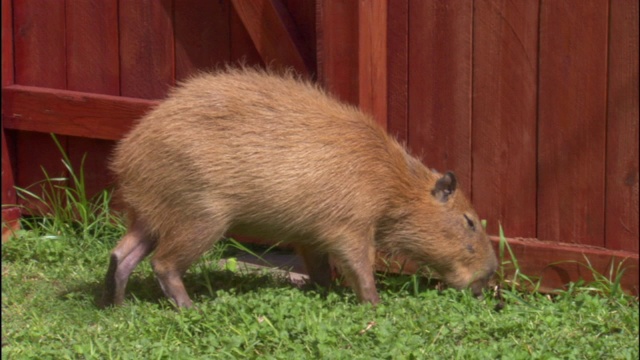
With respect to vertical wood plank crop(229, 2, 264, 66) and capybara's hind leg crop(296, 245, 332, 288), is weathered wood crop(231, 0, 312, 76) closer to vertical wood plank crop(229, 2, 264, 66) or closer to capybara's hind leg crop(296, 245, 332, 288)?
vertical wood plank crop(229, 2, 264, 66)

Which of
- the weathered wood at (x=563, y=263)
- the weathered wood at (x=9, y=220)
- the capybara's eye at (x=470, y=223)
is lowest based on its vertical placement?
the weathered wood at (x=9, y=220)

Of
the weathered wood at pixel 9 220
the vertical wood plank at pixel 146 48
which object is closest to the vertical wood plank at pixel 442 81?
the vertical wood plank at pixel 146 48

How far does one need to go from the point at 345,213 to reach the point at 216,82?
0.91 m

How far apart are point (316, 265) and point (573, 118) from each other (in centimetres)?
153

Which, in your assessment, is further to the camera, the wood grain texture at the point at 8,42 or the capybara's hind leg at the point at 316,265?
the wood grain texture at the point at 8,42

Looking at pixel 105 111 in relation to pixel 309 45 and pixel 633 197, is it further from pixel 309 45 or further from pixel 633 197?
pixel 633 197

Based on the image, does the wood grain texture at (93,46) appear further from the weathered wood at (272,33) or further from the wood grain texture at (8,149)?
the weathered wood at (272,33)

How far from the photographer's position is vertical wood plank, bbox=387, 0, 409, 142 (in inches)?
187

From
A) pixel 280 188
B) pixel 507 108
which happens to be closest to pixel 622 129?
pixel 507 108

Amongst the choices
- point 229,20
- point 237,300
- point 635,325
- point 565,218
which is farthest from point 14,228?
point 635,325

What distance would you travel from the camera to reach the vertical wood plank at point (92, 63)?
19.0ft

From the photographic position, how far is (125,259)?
4.54 m

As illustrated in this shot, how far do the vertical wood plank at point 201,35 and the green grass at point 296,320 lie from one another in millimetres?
1259

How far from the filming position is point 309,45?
524 cm
